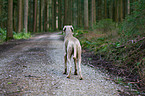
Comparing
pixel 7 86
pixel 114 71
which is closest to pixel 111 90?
pixel 114 71

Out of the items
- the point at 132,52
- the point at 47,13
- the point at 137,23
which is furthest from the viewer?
the point at 47,13

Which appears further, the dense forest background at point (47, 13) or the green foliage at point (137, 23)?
the dense forest background at point (47, 13)

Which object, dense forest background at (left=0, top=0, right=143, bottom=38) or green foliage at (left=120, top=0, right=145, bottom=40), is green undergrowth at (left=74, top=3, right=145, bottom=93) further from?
dense forest background at (left=0, top=0, right=143, bottom=38)

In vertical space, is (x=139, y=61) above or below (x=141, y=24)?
below

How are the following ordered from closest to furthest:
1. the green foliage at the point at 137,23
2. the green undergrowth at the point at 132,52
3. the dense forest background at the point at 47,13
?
the green undergrowth at the point at 132,52 < the green foliage at the point at 137,23 < the dense forest background at the point at 47,13

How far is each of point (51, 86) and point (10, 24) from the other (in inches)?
629

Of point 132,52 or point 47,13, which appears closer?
point 132,52

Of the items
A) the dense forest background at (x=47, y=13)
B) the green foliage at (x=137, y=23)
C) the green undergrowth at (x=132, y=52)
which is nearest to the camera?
the green undergrowth at (x=132, y=52)

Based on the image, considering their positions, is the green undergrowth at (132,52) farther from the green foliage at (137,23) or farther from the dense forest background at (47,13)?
the dense forest background at (47,13)

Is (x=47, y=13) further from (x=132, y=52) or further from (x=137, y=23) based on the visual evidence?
(x=132, y=52)

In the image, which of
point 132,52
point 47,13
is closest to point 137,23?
point 132,52

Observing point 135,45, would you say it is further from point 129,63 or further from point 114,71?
point 114,71

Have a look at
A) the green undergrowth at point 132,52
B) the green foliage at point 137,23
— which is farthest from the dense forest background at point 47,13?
the green undergrowth at point 132,52

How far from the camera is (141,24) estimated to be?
6.75 m
